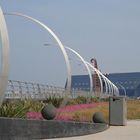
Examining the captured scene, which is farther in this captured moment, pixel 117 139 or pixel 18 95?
pixel 18 95

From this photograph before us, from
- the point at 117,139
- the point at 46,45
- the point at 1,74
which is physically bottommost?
the point at 117,139

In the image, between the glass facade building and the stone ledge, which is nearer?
the stone ledge

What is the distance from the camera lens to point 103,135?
17250mm

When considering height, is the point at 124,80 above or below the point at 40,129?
above

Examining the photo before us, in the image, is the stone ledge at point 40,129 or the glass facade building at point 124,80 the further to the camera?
the glass facade building at point 124,80

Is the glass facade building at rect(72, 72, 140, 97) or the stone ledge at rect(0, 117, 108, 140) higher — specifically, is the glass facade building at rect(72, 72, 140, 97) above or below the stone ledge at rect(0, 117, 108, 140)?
above

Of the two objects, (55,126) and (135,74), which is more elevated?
(135,74)

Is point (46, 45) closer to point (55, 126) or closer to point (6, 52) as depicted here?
point (55, 126)

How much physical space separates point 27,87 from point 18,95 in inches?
127

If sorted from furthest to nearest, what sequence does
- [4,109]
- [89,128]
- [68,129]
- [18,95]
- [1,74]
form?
[18,95], [89,128], [68,129], [4,109], [1,74]

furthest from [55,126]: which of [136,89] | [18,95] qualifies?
[136,89]

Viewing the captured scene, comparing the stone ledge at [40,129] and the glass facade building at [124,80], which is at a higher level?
the glass facade building at [124,80]

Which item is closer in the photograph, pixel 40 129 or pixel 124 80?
pixel 40 129

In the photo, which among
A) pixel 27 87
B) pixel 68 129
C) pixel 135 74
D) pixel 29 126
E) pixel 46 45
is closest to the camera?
pixel 29 126
